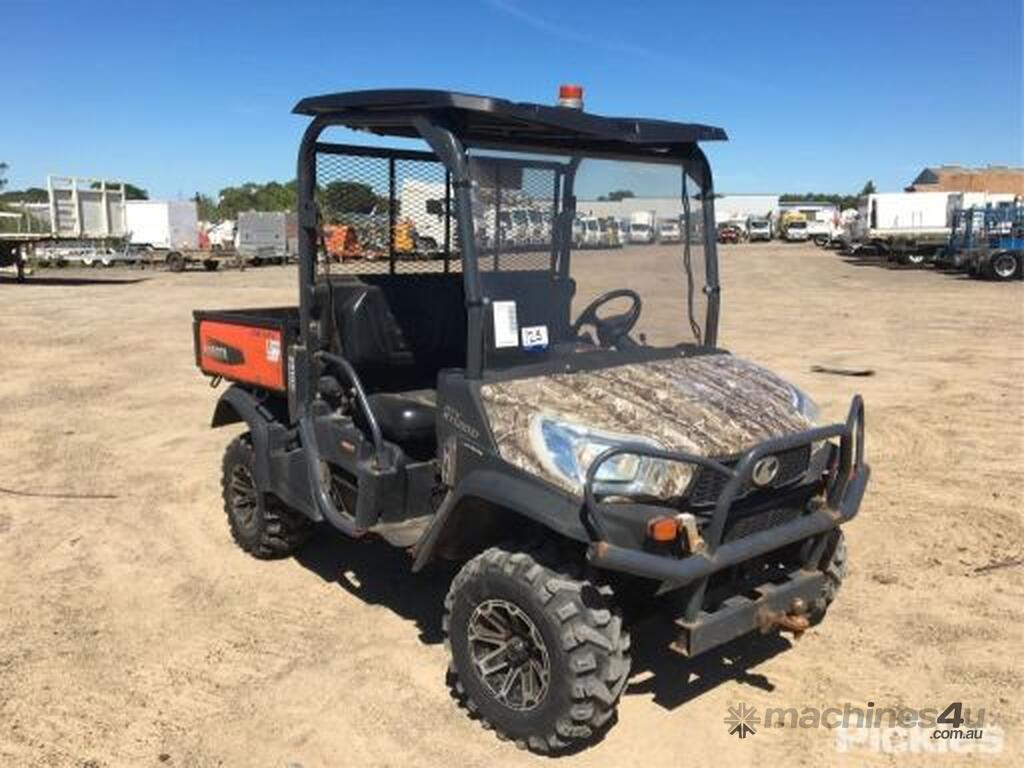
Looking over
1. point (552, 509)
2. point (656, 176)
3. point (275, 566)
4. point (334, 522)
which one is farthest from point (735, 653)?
point (275, 566)

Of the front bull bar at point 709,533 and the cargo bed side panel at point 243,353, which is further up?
the cargo bed side panel at point 243,353

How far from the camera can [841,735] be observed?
3609mm

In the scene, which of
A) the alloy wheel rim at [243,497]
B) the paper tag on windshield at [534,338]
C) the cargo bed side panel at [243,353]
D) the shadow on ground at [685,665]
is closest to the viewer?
the paper tag on windshield at [534,338]

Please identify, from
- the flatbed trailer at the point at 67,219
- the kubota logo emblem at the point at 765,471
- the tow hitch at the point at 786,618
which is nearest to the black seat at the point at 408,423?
the kubota logo emblem at the point at 765,471

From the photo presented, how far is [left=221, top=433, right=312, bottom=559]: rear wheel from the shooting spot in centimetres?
521

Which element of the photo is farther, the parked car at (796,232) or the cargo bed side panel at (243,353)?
the parked car at (796,232)

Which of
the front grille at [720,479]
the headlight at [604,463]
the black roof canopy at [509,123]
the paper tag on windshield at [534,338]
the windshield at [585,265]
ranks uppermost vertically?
the black roof canopy at [509,123]

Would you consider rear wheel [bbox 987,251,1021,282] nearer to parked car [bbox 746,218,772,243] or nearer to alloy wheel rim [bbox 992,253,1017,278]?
alloy wheel rim [bbox 992,253,1017,278]

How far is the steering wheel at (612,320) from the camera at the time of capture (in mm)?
4195

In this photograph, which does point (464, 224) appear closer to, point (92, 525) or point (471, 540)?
point (471, 540)

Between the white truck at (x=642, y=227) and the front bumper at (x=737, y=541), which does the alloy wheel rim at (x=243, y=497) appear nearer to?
the white truck at (x=642, y=227)

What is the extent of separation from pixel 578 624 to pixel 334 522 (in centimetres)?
151

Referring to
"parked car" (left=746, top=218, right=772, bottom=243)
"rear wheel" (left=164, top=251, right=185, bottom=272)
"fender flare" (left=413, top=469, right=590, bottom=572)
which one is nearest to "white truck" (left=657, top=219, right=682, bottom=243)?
"fender flare" (left=413, top=469, right=590, bottom=572)

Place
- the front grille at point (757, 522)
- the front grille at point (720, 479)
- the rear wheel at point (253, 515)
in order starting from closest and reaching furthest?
the front grille at point (720, 479) < the front grille at point (757, 522) < the rear wheel at point (253, 515)
